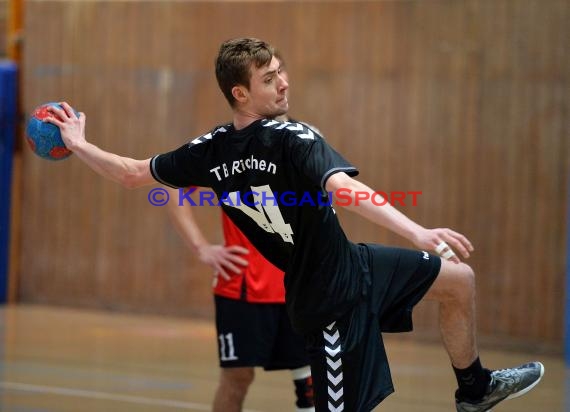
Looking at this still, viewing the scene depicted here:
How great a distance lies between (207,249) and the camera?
542 cm

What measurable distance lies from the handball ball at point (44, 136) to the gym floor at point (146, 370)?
8.27ft

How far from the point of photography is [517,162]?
9109 mm

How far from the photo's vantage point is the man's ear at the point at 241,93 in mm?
4164

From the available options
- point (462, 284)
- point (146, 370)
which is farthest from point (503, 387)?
point (146, 370)

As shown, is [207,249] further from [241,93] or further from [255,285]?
[241,93]

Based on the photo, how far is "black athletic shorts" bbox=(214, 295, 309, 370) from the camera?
205 inches

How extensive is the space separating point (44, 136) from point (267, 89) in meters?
1.11

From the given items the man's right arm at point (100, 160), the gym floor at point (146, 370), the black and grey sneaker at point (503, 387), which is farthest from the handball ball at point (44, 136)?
the gym floor at point (146, 370)

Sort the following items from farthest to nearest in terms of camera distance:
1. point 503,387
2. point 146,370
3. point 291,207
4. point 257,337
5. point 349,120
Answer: point 349,120 → point 146,370 → point 257,337 → point 503,387 → point 291,207

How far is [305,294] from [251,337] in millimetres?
1130

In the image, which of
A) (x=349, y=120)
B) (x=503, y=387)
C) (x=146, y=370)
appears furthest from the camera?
(x=349, y=120)

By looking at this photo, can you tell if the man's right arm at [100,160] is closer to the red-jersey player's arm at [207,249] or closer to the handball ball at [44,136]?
the handball ball at [44,136]

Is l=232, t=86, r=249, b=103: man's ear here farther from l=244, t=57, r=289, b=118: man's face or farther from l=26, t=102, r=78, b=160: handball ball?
l=26, t=102, r=78, b=160: handball ball

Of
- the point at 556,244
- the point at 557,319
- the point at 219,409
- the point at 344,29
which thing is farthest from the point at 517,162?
the point at 219,409
